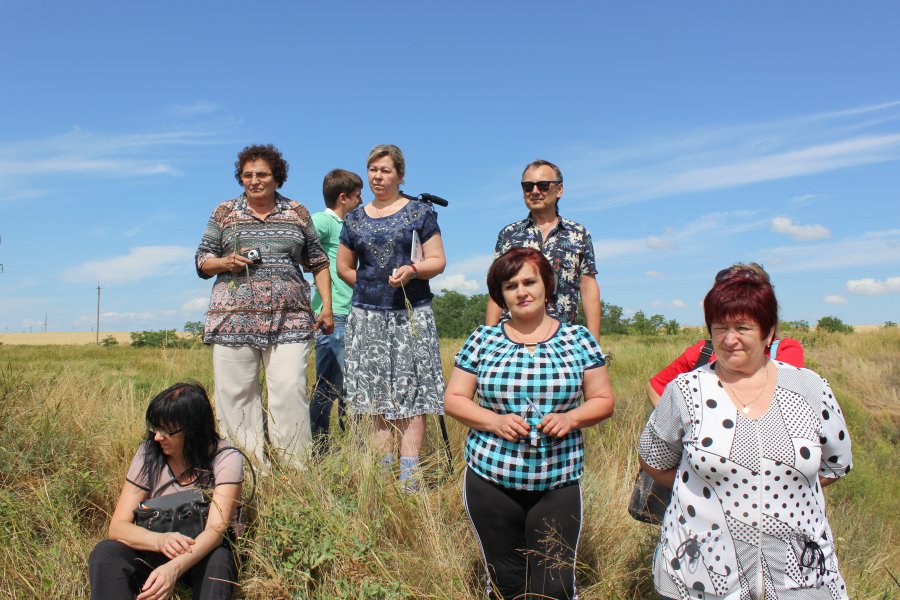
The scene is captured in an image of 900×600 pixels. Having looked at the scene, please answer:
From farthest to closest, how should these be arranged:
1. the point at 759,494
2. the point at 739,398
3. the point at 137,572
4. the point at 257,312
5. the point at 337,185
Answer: the point at 337,185 → the point at 257,312 → the point at 137,572 → the point at 739,398 → the point at 759,494

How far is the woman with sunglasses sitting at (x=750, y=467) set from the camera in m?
2.19

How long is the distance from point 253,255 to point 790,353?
3.05 m

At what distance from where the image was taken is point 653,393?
10.2ft

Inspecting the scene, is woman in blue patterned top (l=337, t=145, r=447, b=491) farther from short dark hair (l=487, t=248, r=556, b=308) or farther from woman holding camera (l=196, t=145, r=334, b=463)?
short dark hair (l=487, t=248, r=556, b=308)

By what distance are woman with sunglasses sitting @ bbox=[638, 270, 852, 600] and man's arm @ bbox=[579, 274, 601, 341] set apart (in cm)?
185

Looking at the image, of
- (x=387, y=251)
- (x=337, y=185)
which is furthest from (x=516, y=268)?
(x=337, y=185)

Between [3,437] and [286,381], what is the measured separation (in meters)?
1.87

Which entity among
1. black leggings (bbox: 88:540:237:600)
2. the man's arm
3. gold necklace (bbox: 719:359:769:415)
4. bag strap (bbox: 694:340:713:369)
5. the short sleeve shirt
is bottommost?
black leggings (bbox: 88:540:237:600)

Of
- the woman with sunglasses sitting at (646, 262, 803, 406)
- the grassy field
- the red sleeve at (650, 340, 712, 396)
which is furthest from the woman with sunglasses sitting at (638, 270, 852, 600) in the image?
the grassy field

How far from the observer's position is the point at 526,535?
2.79 metres

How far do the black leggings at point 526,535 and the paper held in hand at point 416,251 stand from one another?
169cm

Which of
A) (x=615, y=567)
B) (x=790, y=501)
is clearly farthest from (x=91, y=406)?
(x=790, y=501)

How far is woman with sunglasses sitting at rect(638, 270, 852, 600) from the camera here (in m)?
2.19

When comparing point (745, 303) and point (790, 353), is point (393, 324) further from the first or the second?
point (745, 303)
